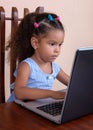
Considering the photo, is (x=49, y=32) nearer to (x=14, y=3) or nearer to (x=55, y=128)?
→ (x=55, y=128)

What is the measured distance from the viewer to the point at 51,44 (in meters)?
1.31

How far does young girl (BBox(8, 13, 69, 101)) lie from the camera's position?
1.30m

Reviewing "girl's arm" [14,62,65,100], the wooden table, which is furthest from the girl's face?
the wooden table

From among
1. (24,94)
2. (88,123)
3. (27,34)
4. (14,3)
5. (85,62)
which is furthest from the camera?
(14,3)

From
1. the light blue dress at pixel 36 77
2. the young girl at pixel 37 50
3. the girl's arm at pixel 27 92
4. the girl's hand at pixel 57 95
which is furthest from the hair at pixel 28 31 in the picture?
the girl's hand at pixel 57 95

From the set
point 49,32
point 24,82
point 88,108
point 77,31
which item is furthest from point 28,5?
point 88,108

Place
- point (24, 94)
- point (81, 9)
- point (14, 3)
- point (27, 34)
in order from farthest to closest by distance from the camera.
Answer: point (81, 9)
point (14, 3)
point (27, 34)
point (24, 94)

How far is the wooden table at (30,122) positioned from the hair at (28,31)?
0.49m

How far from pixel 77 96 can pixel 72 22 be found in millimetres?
1762

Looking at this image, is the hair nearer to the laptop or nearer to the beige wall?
the laptop

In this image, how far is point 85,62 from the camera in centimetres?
81

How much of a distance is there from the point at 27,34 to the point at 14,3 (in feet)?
2.17

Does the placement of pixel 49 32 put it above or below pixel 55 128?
above

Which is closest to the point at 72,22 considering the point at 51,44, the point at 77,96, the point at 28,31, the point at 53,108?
the point at 28,31
